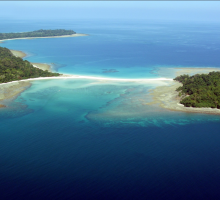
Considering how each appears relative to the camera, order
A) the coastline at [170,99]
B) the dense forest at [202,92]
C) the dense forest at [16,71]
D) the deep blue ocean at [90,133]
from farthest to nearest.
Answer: the dense forest at [16,71] < the dense forest at [202,92] < the coastline at [170,99] < the deep blue ocean at [90,133]

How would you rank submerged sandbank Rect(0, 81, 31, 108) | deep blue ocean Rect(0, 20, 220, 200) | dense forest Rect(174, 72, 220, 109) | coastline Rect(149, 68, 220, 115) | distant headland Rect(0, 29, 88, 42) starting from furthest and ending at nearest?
1. distant headland Rect(0, 29, 88, 42)
2. submerged sandbank Rect(0, 81, 31, 108)
3. dense forest Rect(174, 72, 220, 109)
4. coastline Rect(149, 68, 220, 115)
5. deep blue ocean Rect(0, 20, 220, 200)

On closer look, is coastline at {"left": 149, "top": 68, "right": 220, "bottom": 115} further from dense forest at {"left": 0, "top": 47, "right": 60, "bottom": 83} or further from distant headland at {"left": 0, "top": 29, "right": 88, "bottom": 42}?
distant headland at {"left": 0, "top": 29, "right": 88, "bottom": 42}

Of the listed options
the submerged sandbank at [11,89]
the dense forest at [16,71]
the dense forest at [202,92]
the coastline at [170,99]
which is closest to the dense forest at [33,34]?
the dense forest at [16,71]

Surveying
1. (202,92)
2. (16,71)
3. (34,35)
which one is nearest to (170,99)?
(202,92)

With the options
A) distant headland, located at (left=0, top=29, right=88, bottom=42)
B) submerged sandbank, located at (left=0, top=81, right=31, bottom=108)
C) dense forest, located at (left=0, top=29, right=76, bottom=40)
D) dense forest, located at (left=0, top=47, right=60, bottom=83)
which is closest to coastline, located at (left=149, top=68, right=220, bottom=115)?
dense forest, located at (left=0, top=47, right=60, bottom=83)

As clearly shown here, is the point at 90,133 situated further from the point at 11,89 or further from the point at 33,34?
the point at 33,34

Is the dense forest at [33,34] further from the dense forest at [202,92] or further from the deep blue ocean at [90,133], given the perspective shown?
the dense forest at [202,92]

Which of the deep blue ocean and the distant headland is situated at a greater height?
the distant headland

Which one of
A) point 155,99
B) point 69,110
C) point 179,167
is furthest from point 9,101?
point 179,167
